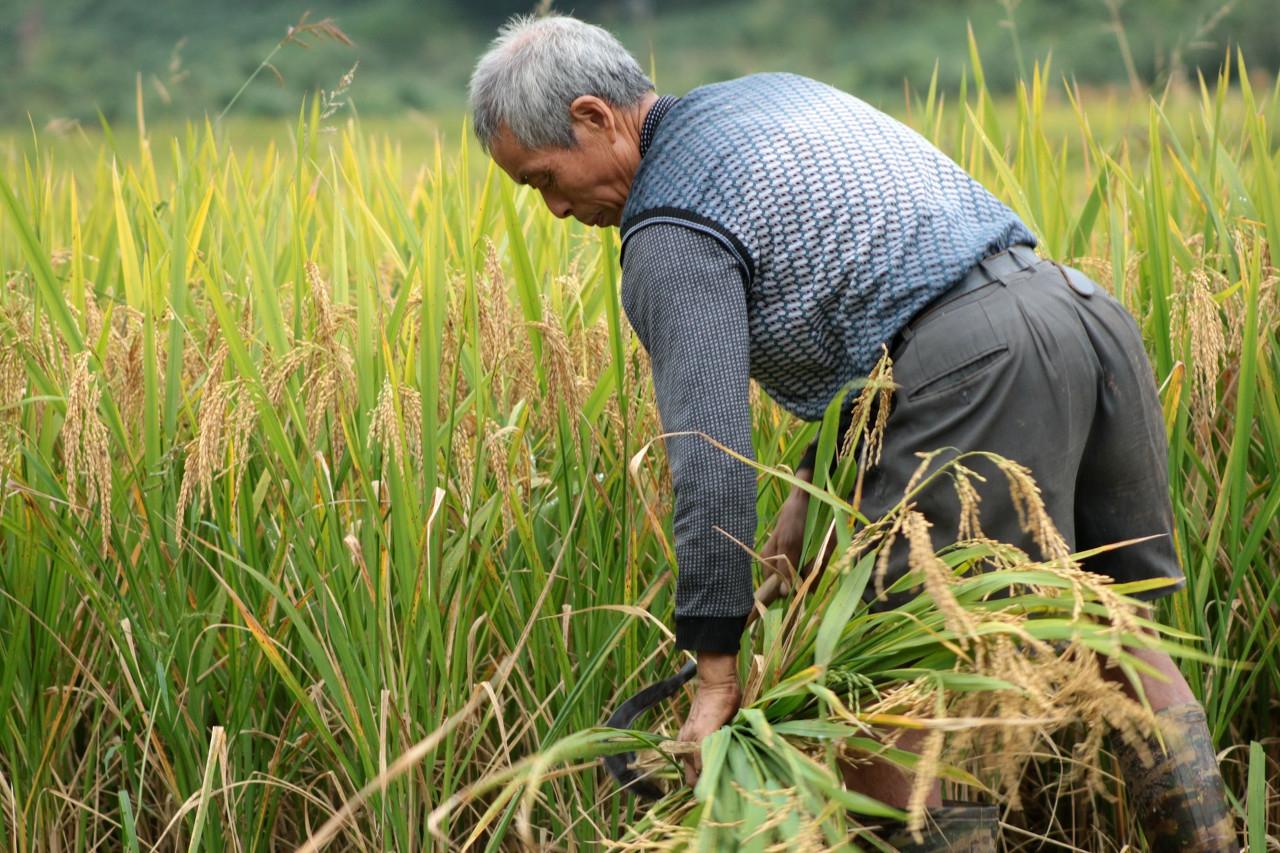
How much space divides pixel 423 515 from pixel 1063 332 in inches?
34.4

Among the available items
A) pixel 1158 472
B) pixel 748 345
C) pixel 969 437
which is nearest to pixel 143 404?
pixel 748 345

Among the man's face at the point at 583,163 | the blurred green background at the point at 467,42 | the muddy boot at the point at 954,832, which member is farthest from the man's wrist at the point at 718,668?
the blurred green background at the point at 467,42

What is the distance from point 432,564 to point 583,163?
578 mm

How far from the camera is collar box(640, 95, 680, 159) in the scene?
190cm

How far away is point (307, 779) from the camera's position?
2.17m

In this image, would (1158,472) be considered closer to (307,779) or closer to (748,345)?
(748,345)

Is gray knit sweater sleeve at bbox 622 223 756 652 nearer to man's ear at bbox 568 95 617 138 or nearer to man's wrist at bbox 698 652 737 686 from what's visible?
man's wrist at bbox 698 652 737 686

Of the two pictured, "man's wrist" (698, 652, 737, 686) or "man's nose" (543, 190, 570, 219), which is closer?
"man's wrist" (698, 652, 737, 686)

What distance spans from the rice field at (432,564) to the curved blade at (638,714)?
41mm

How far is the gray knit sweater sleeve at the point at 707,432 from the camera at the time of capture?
1.68 metres

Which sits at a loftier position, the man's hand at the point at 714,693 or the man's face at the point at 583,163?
the man's face at the point at 583,163

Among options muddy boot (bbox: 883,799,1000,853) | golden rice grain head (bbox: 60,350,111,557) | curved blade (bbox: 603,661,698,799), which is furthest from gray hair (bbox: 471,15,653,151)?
muddy boot (bbox: 883,799,1000,853)

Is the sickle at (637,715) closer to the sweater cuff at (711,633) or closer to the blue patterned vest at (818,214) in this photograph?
the sweater cuff at (711,633)

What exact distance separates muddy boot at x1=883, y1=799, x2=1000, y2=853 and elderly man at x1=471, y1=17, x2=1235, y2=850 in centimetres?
9
